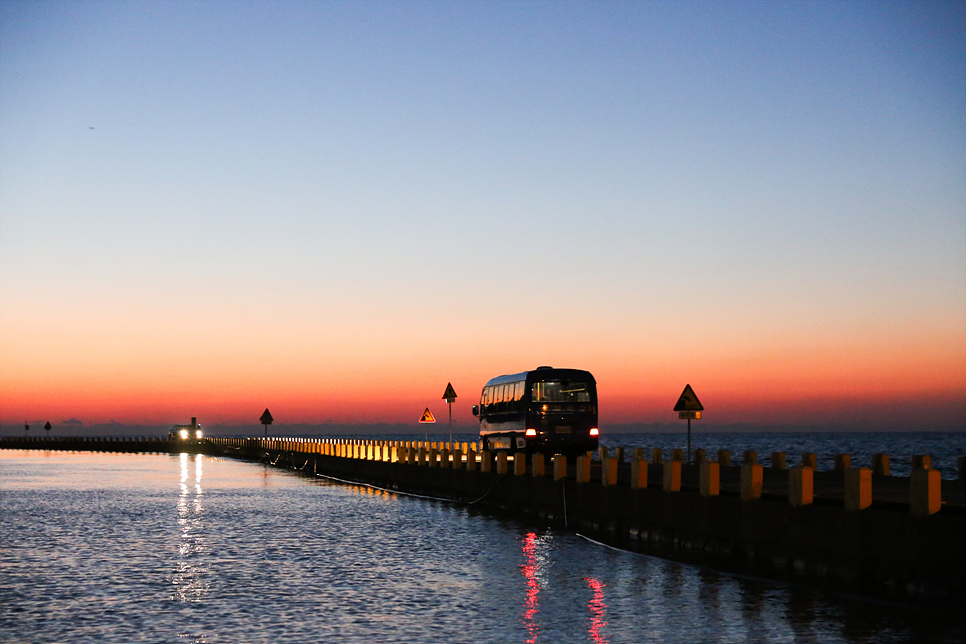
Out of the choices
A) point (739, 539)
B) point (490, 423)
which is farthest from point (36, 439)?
point (739, 539)

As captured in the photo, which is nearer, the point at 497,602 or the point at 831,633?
the point at 831,633

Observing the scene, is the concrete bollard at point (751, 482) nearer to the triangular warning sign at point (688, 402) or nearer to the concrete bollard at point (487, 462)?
the triangular warning sign at point (688, 402)

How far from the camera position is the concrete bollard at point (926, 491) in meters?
12.6

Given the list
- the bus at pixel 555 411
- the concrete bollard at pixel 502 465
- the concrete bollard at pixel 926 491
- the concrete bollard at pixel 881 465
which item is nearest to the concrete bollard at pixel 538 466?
the concrete bollard at pixel 502 465

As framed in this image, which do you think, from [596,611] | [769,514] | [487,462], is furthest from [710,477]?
[487,462]

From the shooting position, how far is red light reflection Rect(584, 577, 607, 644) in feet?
34.4

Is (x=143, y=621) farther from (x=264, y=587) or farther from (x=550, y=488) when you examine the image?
(x=550, y=488)

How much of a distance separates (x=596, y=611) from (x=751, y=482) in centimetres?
571

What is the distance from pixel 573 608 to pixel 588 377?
Answer: 24.3 meters

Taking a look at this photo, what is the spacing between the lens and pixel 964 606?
11.8 m

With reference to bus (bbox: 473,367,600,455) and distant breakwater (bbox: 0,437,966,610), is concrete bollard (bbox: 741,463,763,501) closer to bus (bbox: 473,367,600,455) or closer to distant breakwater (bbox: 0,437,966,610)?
distant breakwater (bbox: 0,437,966,610)

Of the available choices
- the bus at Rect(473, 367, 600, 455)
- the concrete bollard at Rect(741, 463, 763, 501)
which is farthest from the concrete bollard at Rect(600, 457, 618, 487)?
the bus at Rect(473, 367, 600, 455)

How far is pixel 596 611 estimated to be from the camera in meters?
12.0

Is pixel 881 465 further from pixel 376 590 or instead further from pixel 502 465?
pixel 376 590
